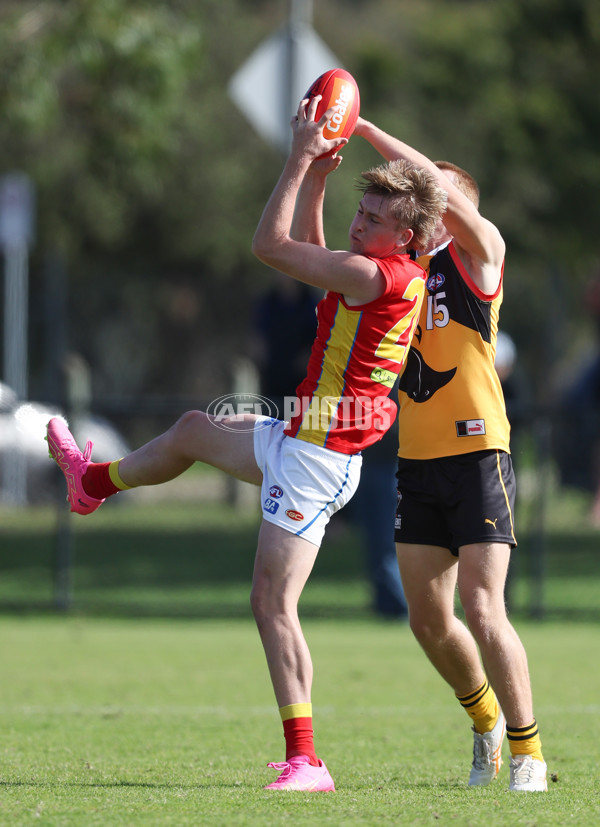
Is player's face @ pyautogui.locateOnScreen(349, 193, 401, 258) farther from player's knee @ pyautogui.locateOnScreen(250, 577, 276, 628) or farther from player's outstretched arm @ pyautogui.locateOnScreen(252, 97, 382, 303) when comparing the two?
player's knee @ pyautogui.locateOnScreen(250, 577, 276, 628)

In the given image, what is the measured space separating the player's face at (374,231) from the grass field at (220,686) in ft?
6.57

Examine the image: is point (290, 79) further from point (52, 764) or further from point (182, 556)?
point (52, 764)

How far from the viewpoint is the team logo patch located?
203 inches

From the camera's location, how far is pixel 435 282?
5.18m

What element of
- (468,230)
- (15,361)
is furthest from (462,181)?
(15,361)

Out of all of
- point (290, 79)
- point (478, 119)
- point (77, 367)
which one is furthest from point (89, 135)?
point (478, 119)

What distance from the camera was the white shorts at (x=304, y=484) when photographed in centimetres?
482

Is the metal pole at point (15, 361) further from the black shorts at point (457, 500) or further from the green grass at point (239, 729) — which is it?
the black shorts at point (457, 500)

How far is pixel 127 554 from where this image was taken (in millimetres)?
13867

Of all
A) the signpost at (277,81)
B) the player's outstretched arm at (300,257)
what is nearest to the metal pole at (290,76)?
the signpost at (277,81)

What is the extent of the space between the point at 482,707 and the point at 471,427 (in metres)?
1.16

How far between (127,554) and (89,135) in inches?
192

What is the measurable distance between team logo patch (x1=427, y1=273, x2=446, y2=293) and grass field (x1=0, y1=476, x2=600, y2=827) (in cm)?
194

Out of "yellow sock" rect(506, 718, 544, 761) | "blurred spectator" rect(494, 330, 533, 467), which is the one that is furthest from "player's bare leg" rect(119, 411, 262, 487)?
"blurred spectator" rect(494, 330, 533, 467)
